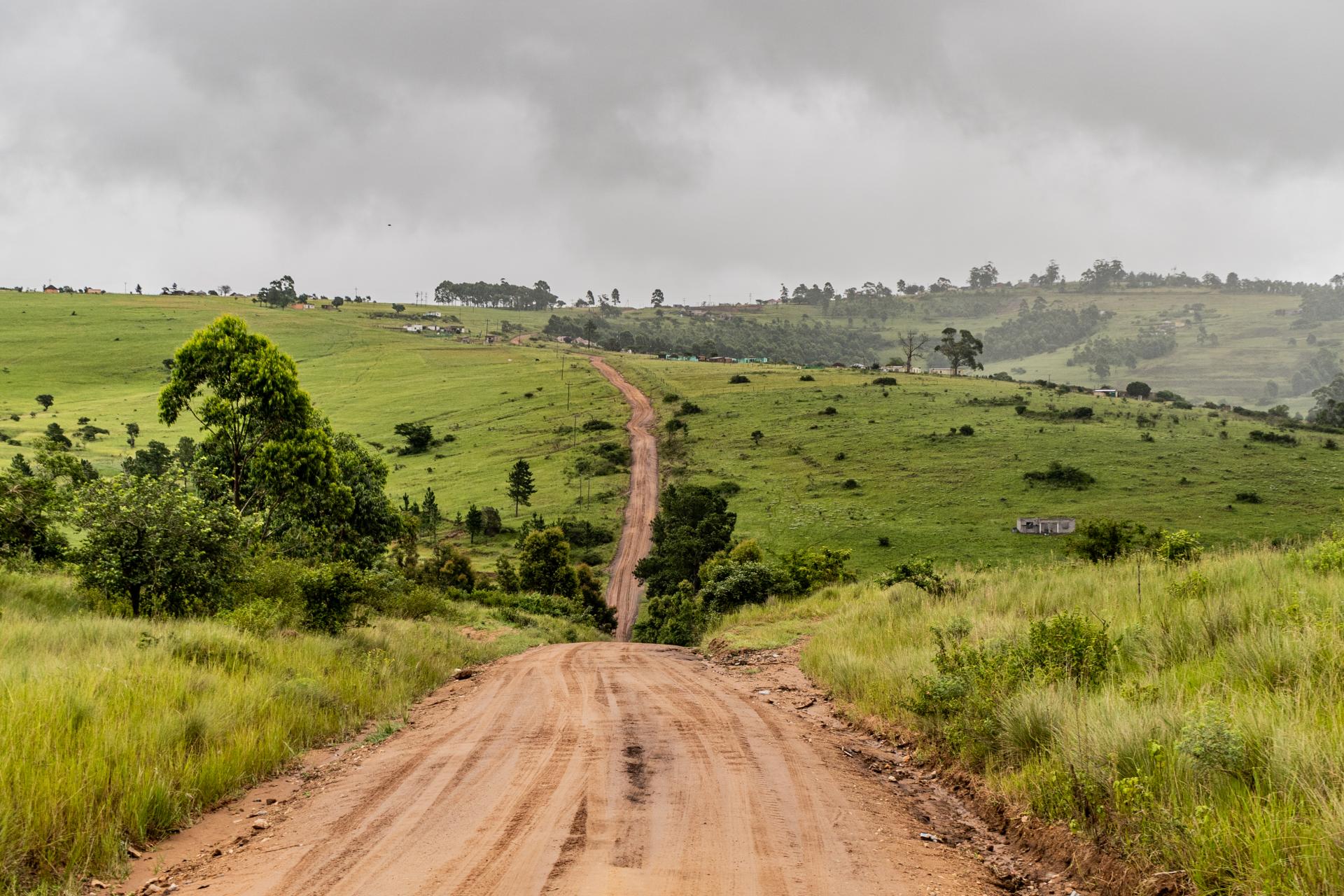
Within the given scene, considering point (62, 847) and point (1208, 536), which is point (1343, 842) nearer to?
point (62, 847)

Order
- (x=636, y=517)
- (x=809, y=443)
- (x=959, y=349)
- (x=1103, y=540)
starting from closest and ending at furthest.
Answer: (x=1103, y=540), (x=636, y=517), (x=809, y=443), (x=959, y=349)

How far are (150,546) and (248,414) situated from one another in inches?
485

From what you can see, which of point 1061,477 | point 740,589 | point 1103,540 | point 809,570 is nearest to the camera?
point 1103,540

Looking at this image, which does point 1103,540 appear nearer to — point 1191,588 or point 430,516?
point 1191,588

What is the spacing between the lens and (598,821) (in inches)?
247

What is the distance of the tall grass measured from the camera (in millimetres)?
5625

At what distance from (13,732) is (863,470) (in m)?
72.0

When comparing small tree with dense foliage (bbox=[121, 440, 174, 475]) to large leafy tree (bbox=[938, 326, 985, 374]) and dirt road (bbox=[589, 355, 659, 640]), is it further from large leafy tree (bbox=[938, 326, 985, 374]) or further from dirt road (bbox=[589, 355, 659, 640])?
large leafy tree (bbox=[938, 326, 985, 374])

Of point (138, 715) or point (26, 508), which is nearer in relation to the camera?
point (138, 715)

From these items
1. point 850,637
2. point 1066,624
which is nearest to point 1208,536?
point 850,637

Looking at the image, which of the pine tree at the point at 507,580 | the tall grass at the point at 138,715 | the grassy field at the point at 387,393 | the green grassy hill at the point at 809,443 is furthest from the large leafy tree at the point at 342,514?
the green grassy hill at the point at 809,443

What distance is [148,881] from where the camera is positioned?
5.57 metres

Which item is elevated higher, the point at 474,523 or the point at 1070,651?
the point at 1070,651

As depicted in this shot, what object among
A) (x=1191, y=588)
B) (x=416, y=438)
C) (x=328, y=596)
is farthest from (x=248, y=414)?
(x=416, y=438)
